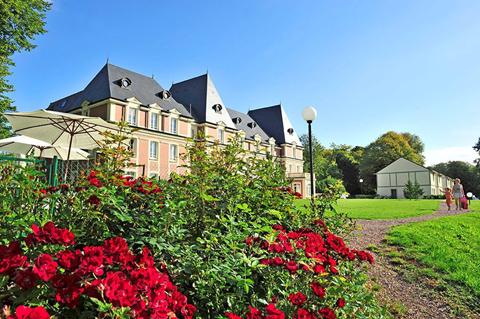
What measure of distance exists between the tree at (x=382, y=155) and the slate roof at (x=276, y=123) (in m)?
17.0

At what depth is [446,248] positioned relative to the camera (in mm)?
6453

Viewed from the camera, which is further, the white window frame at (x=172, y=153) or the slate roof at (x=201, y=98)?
the slate roof at (x=201, y=98)

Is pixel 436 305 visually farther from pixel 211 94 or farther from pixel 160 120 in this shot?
pixel 211 94

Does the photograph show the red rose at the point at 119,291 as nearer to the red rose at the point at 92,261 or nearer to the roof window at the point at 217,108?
the red rose at the point at 92,261

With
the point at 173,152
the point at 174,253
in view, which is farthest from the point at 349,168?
the point at 174,253

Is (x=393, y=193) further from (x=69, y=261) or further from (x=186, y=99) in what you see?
(x=69, y=261)

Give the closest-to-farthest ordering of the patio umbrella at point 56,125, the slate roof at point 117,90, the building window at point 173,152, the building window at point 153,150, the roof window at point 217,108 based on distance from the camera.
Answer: the patio umbrella at point 56,125
the slate roof at point 117,90
the building window at point 153,150
the building window at point 173,152
the roof window at point 217,108

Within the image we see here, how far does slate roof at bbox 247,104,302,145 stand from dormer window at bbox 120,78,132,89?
22.3 meters

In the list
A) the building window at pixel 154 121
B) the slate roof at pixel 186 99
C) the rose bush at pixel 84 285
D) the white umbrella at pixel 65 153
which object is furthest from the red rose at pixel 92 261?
the building window at pixel 154 121

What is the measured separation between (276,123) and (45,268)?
45.3m

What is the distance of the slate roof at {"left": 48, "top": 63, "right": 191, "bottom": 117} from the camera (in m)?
26.4

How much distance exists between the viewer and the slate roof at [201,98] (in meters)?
33.5

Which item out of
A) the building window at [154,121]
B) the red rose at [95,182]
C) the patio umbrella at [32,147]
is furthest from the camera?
the building window at [154,121]

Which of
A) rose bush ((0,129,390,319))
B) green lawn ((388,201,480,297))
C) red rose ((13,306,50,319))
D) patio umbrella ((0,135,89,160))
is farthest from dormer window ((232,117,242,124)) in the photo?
red rose ((13,306,50,319))
